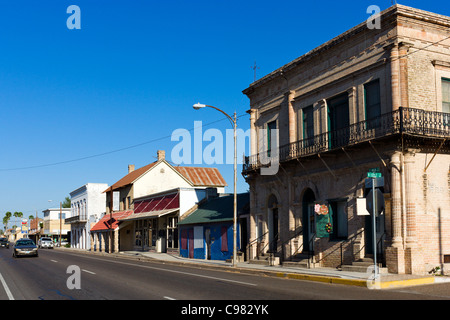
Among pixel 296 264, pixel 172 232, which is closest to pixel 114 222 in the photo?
A: pixel 172 232

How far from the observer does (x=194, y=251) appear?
35.7 m

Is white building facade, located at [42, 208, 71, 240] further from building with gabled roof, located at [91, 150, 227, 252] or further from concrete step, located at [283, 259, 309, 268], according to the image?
concrete step, located at [283, 259, 309, 268]

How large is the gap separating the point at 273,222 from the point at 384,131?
10209 mm

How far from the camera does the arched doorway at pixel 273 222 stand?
27688 millimetres

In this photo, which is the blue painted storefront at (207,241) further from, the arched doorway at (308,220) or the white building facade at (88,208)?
the white building facade at (88,208)

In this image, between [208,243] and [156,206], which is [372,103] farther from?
[156,206]

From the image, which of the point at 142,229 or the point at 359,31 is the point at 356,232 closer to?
the point at 359,31

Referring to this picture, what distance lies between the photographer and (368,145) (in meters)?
20.7

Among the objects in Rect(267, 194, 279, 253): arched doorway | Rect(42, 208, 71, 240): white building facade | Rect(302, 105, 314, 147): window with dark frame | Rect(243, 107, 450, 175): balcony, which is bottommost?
Rect(42, 208, 71, 240): white building facade

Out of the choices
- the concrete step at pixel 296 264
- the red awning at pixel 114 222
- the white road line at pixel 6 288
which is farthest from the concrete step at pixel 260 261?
the red awning at pixel 114 222

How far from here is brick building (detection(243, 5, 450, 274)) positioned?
19250 millimetres

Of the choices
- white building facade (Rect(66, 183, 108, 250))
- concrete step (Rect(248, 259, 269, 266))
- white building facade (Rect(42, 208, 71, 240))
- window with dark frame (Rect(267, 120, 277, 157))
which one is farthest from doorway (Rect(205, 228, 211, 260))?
white building facade (Rect(42, 208, 71, 240))

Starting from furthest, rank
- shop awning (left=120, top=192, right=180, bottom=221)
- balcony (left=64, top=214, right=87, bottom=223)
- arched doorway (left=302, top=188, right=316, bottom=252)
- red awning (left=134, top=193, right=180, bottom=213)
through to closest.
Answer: balcony (left=64, top=214, right=87, bottom=223)
red awning (left=134, top=193, right=180, bottom=213)
shop awning (left=120, top=192, right=180, bottom=221)
arched doorway (left=302, top=188, right=316, bottom=252)

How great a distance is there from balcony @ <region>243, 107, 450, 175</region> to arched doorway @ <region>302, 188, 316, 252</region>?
2255 millimetres
